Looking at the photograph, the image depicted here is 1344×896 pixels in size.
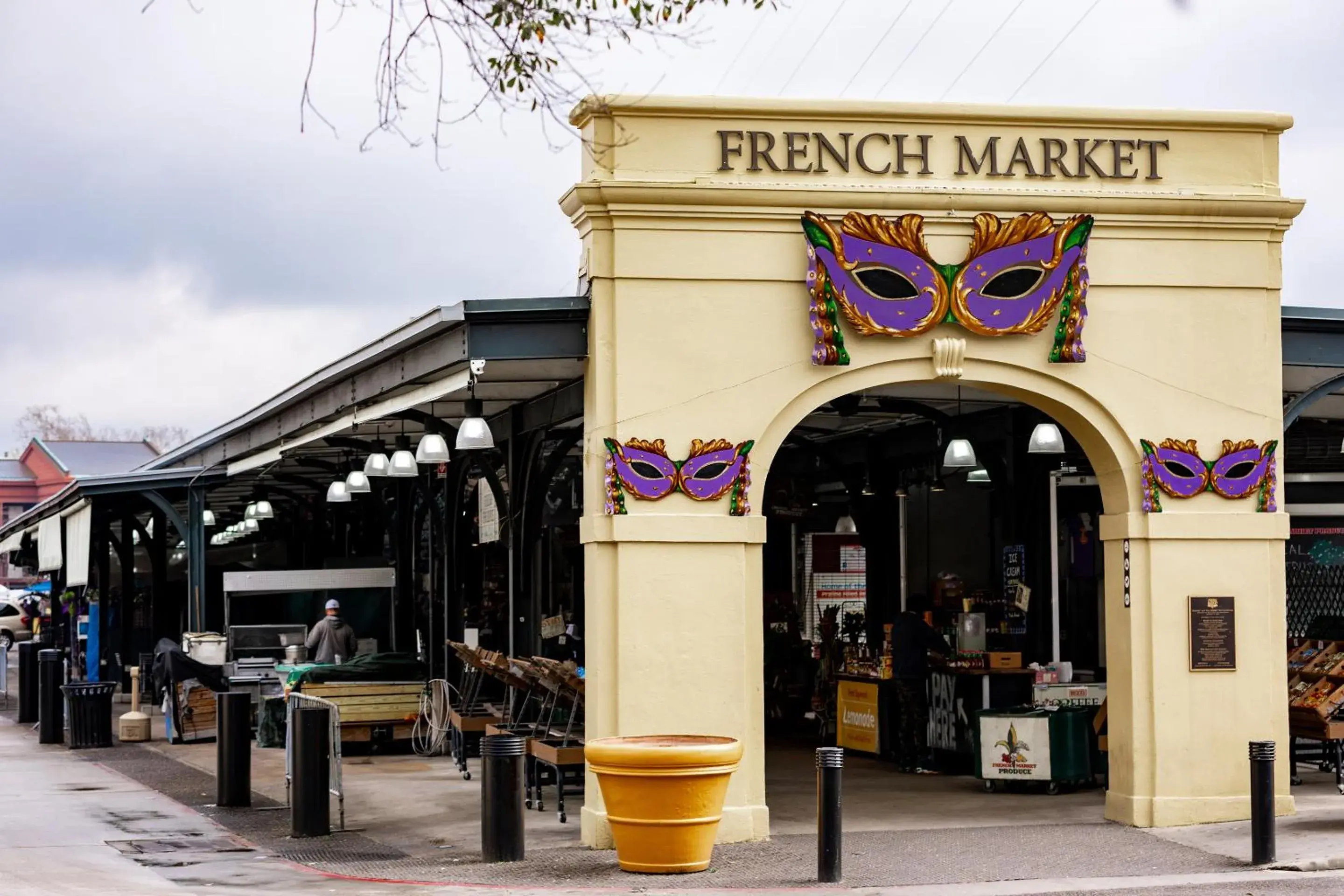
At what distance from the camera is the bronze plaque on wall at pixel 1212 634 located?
13.9m

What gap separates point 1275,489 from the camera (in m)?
14.3

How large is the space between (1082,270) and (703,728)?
4617 mm

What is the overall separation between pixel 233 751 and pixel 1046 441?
25.7 feet

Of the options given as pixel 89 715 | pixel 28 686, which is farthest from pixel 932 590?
pixel 28 686

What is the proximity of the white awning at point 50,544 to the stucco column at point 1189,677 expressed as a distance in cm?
2225

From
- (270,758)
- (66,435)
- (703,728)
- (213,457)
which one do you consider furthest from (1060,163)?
(66,435)

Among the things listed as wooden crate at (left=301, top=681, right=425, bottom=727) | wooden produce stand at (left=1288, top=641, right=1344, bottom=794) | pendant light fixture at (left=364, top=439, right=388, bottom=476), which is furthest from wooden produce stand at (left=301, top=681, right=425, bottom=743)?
wooden produce stand at (left=1288, top=641, right=1344, bottom=794)

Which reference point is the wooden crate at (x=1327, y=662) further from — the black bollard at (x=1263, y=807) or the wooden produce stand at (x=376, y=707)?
the wooden produce stand at (x=376, y=707)

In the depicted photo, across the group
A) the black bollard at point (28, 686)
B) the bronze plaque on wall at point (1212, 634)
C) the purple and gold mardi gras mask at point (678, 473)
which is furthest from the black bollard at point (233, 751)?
the black bollard at point (28, 686)

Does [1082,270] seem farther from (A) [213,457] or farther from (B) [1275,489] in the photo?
(A) [213,457]

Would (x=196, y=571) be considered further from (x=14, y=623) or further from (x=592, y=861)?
(x=14, y=623)

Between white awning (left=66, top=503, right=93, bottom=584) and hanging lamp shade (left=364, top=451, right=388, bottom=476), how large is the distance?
10.4m

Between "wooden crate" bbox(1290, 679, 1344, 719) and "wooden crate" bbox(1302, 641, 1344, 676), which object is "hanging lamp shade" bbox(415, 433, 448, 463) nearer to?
"wooden crate" bbox(1290, 679, 1344, 719)

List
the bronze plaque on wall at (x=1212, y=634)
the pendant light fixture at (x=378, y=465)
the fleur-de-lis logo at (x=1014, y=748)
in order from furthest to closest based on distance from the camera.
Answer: the pendant light fixture at (x=378, y=465), the fleur-de-lis logo at (x=1014, y=748), the bronze plaque on wall at (x=1212, y=634)
